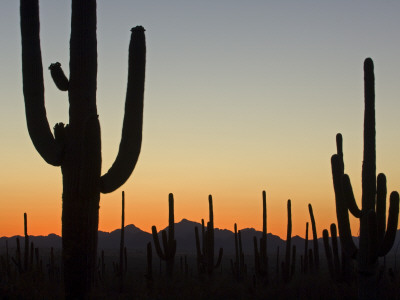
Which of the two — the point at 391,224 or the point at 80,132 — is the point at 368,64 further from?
the point at 80,132

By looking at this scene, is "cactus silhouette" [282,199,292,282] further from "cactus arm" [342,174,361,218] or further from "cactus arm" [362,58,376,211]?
"cactus arm" [362,58,376,211]

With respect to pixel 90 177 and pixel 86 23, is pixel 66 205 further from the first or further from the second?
pixel 86 23

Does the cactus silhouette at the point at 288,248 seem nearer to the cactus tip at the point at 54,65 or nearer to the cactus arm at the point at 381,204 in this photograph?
the cactus arm at the point at 381,204

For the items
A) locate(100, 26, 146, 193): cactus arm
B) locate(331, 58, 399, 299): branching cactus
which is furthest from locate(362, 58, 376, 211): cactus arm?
locate(100, 26, 146, 193): cactus arm

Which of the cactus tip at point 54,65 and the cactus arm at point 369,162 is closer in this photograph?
the cactus tip at point 54,65

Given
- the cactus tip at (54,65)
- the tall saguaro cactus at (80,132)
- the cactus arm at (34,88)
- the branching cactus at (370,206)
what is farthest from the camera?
the branching cactus at (370,206)

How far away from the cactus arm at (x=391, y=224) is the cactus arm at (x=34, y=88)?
6.22 metres

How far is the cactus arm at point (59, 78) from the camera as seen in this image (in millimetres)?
8867

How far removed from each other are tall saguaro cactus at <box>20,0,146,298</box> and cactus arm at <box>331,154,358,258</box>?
5.33 meters

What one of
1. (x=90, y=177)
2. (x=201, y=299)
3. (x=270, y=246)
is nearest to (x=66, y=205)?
(x=90, y=177)

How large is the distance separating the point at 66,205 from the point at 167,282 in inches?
498

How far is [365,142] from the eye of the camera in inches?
453

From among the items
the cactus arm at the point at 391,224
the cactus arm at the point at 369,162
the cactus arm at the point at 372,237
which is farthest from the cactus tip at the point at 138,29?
the cactus arm at the point at 391,224

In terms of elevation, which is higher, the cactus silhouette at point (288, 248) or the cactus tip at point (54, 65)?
the cactus tip at point (54, 65)
